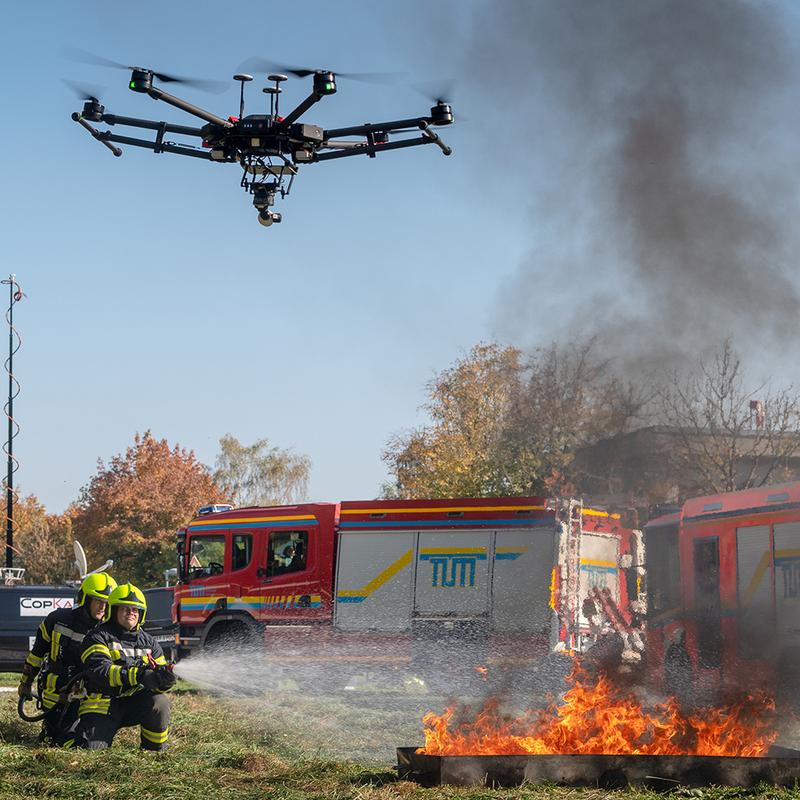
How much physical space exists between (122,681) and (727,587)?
29.2 ft

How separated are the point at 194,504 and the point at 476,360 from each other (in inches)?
618

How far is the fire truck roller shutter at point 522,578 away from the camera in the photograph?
15.2 meters

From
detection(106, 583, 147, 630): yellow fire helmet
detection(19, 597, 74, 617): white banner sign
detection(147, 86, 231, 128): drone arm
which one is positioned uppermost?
detection(147, 86, 231, 128): drone arm

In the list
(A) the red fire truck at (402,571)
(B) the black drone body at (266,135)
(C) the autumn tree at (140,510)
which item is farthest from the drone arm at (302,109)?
(C) the autumn tree at (140,510)

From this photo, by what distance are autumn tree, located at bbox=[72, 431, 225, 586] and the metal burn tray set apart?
31.9 meters

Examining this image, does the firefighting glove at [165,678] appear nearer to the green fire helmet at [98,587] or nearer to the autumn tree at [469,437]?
the green fire helmet at [98,587]

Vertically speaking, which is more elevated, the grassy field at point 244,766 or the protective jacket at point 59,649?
the protective jacket at point 59,649

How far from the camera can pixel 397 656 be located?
16.0 metres

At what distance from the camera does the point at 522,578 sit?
15688 mm

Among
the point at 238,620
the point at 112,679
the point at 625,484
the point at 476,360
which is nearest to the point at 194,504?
the point at 476,360

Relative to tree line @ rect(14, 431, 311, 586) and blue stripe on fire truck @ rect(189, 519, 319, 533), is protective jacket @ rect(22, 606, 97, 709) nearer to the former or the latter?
blue stripe on fire truck @ rect(189, 519, 319, 533)

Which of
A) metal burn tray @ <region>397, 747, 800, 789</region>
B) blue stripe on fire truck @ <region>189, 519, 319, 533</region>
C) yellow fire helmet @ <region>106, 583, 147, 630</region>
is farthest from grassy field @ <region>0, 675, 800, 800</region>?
blue stripe on fire truck @ <region>189, 519, 319, 533</region>

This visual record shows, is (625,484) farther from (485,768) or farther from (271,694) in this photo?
(485,768)

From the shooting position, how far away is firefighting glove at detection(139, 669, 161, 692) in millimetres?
7797
